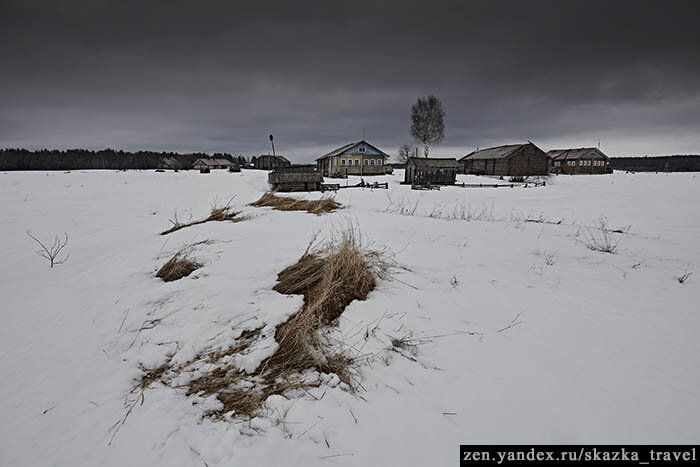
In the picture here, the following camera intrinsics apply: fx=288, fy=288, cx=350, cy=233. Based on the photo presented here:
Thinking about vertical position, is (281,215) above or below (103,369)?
above

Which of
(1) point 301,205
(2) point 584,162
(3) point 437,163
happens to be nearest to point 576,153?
(2) point 584,162

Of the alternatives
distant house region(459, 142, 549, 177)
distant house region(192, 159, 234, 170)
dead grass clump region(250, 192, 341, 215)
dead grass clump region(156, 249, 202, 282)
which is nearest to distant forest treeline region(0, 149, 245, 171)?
distant house region(192, 159, 234, 170)

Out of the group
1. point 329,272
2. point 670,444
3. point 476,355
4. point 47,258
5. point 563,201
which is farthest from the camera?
point 563,201

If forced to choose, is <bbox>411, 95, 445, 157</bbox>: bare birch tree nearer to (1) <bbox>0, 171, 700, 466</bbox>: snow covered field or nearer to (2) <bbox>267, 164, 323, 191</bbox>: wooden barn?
(2) <bbox>267, 164, 323, 191</bbox>: wooden barn

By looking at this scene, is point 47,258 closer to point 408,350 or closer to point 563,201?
point 408,350

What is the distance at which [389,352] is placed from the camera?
232 cm

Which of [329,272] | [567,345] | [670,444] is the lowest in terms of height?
[670,444]

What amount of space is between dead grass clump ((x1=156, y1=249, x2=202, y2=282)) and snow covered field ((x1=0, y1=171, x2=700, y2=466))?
155mm

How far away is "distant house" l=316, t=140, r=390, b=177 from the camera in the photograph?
36781mm

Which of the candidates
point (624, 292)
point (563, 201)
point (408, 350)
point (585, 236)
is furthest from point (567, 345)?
point (563, 201)

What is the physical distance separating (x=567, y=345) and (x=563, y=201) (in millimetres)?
18150

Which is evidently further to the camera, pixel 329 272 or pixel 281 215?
pixel 281 215

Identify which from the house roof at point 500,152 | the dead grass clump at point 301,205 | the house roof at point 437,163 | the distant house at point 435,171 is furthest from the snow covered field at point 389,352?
Result: the house roof at point 500,152

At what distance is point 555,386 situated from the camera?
6.23 ft
